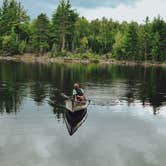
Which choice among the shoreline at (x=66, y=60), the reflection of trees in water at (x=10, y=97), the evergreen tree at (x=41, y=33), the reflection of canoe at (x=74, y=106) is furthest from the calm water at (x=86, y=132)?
the evergreen tree at (x=41, y=33)

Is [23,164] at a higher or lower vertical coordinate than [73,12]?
lower

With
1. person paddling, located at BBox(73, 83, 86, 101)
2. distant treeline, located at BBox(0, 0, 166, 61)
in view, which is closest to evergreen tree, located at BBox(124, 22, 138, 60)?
distant treeline, located at BBox(0, 0, 166, 61)

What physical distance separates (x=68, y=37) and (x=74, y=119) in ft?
395

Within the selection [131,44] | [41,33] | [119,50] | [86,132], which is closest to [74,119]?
[86,132]

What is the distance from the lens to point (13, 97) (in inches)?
1825

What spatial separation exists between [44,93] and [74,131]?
2153 centimetres

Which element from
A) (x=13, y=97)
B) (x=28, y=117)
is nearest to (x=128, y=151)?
(x=28, y=117)

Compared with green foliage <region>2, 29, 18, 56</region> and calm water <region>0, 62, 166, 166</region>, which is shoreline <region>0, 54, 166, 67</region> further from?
calm water <region>0, 62, 166, 166</region>

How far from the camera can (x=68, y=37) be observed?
152750 millimetres

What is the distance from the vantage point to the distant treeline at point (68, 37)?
137875 mm

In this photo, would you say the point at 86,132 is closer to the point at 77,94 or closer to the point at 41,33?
the point at 77,94

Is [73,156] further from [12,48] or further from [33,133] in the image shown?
[12,48]

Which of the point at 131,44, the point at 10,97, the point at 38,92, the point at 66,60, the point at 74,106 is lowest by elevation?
the point at 38,92

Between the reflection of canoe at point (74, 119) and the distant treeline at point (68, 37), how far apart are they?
329ft
